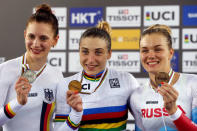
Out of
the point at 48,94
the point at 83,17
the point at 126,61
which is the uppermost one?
the point at 83,17

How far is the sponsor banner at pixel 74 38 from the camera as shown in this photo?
3.92 m

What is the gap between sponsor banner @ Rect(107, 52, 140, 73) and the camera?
3.79 metres

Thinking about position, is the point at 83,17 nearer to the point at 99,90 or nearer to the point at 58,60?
the point at 58,60

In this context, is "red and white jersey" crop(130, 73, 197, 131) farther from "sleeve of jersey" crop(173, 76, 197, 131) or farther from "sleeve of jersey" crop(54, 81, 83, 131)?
"sleeve of jersey" crop(54, 81, 83, 131)

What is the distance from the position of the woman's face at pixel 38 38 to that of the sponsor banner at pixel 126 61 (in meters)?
2.16

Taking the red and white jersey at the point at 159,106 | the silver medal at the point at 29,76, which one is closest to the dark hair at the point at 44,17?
the silver medal at the point at 29,76

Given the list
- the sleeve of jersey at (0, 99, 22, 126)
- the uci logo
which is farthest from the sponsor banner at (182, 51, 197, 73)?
the sleeve of jersey at (0, 99, 22, 126)

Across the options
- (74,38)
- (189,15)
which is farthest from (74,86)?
(189,15)

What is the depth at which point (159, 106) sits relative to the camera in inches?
64.5

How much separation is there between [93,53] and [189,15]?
8.86 ft

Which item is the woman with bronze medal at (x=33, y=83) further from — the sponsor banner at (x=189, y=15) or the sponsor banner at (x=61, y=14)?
the sponsor banner at (x=189, y=15)

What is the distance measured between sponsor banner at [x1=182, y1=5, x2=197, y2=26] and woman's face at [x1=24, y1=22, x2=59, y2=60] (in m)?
2.72

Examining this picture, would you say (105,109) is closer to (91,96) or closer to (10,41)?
(91,96)

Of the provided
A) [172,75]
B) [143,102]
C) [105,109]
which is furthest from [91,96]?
[172,75]
